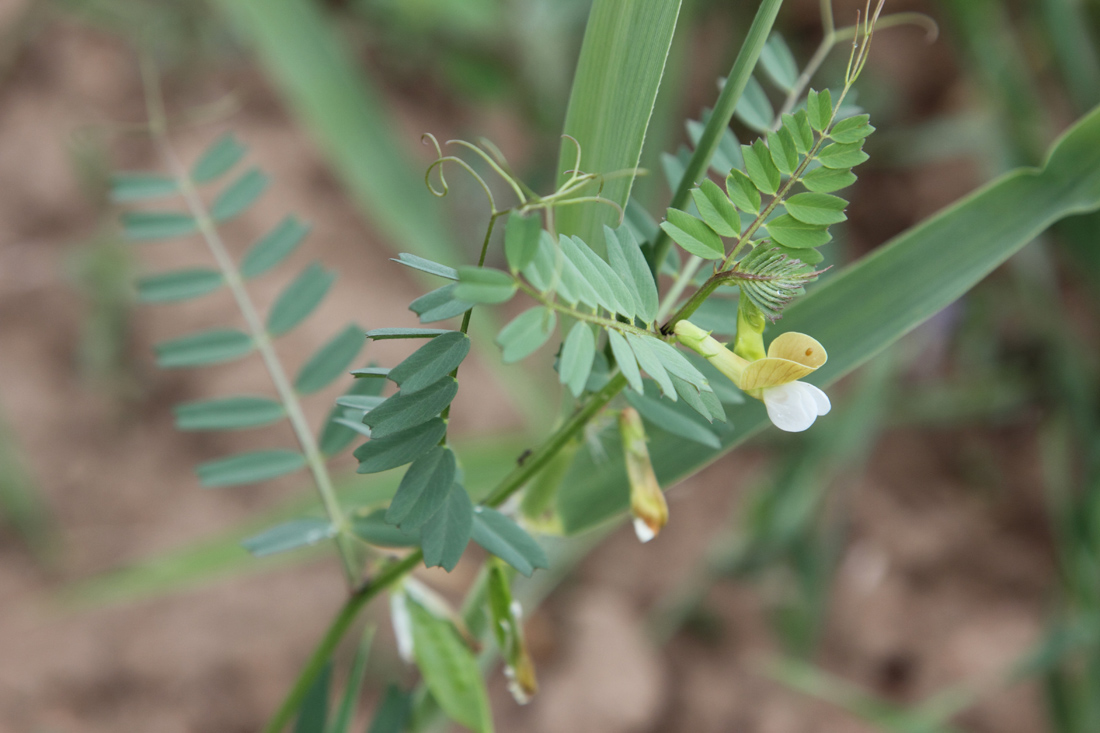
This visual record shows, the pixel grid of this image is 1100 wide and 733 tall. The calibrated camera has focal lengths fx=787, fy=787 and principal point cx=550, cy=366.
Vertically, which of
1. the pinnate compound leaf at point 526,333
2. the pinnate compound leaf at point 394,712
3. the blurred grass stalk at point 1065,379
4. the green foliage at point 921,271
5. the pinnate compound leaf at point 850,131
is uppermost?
the pinnate compound leaf at point 526,333

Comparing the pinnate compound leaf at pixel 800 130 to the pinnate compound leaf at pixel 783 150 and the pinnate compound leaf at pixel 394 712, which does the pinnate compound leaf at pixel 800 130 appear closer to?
the pinnate compound leaf at pixel 783 150

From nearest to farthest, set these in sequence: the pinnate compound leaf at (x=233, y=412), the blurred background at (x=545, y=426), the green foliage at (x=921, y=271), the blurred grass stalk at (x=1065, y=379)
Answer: the green foliage at (x=921, y=271)
the pinnate compound leaf at (x=233, y=412)
the blurred grass stalk at (x=1065, y=379)
the blurred background at (x=545, y=426)

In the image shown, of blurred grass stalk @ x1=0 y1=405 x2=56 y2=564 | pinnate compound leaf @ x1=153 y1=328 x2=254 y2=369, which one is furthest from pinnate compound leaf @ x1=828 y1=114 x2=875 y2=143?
blurred grass stalk @ x1=0 y1=405 x2=56 y2=564

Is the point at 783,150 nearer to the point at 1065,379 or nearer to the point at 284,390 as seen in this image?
the point at 284,390

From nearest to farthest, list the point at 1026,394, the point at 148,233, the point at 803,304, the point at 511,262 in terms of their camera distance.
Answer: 1. the point at 511,262
2. the point at 803,304
3. the point at 148,233
4. the point at 1026,394

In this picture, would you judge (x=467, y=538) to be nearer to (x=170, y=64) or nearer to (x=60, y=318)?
(x=60, y=318)

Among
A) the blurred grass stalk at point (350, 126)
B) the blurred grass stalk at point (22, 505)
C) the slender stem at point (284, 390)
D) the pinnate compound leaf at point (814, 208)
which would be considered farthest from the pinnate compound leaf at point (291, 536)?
the blurred grass stalk at point (22, 505)

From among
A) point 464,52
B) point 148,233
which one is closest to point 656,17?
point 148,233

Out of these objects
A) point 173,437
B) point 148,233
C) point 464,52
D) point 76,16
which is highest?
point 76,16
